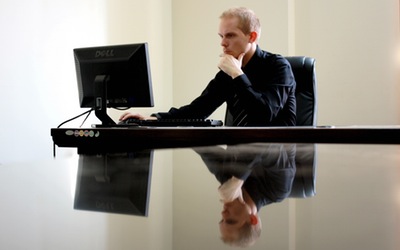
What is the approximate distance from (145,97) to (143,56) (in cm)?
20

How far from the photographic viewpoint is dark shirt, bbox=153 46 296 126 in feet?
7.23

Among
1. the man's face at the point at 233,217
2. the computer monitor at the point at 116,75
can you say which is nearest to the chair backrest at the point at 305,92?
the computer monitor at the point at 116,75

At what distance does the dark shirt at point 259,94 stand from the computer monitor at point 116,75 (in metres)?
0.34

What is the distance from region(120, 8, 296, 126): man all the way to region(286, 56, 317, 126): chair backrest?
0.39 ft

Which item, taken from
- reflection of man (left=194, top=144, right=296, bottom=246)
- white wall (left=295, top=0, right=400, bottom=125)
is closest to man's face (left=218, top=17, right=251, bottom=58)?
white wall (left=295, top=0, right=400, bottom=125)

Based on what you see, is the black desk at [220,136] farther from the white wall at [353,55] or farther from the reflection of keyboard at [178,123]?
the white wall at [353,55]

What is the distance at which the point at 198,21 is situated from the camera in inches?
171

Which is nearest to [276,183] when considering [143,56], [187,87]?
[143,56]

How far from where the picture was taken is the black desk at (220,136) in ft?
3.90

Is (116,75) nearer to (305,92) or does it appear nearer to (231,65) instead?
(231,65)

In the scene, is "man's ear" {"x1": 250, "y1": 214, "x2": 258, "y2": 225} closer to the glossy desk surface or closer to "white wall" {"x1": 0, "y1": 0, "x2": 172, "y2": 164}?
the glossy desk surface

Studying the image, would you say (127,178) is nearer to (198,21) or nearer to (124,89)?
(124,89)

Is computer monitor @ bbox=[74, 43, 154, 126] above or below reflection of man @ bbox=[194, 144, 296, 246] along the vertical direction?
above

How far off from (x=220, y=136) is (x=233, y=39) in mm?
1289
